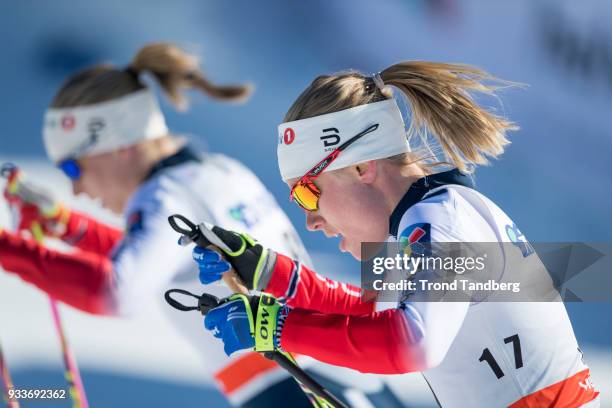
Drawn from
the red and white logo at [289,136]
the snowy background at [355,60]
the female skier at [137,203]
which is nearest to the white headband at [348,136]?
the red and white logo at [289,136]

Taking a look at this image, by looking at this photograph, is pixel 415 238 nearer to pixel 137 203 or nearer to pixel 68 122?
pixel 137 203

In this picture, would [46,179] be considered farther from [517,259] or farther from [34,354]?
[517,259]

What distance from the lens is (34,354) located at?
4.52 meters

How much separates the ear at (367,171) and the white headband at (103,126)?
5.91 ft

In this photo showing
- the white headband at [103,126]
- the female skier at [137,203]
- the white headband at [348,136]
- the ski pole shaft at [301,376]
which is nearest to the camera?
the ski pole shaft at [301,376]

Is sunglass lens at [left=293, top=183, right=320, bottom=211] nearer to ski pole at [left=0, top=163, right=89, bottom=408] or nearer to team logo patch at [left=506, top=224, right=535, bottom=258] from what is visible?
team logo patch at [left=506, top=224, right=535, bottom=258]

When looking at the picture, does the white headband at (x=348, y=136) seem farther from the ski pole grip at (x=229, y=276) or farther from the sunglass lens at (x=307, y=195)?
the ski pole grip at (x=229, y=276)

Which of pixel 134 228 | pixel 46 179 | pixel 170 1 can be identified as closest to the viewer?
pixel 134 228

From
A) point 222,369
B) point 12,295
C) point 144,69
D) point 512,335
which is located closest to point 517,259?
point 512,335

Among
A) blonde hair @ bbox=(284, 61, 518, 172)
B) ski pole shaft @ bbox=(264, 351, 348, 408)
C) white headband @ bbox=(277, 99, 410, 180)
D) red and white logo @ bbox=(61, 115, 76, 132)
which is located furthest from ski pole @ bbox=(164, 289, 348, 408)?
red and white logo @ bbox=(61, 115, 76, 132)

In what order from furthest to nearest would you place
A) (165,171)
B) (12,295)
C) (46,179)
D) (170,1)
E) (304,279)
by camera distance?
(170,1)
(46,179)
(12,295)
(165,171)
(304,279)

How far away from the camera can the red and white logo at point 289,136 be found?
256 centimetres

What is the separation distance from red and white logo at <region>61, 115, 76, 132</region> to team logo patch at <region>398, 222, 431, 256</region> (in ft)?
7.88

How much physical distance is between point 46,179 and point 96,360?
1.47 m
